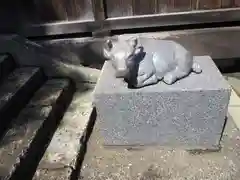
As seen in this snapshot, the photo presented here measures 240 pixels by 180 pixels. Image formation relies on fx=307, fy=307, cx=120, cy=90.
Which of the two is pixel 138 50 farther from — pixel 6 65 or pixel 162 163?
pixel 6 65

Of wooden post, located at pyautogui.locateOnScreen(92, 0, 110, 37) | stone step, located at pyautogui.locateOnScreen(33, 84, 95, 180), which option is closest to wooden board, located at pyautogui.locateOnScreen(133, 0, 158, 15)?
wooden post, located at pyautogui.locateOnScreen(92, 0, 110, 37)

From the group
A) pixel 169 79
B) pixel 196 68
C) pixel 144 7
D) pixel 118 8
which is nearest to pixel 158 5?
pixel 144 7

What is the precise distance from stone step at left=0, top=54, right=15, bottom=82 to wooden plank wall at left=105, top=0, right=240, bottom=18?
3.88ft

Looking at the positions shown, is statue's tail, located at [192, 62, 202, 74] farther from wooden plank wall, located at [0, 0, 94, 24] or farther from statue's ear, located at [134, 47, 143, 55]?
wooden plank wall, located at [0, 0, 94, 24]

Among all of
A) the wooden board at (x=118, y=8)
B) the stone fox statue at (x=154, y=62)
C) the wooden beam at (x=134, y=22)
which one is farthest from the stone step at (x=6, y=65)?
the stone fox statue at (x=154, y=62)

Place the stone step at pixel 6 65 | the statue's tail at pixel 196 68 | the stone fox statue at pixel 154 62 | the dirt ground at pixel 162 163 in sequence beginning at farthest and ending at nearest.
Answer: the stone step at pixel 6 65 → the statue's tail at pixel 196 68 → the dirt ground at pixel 162 163 → the stone fox statue at pixel 154 62

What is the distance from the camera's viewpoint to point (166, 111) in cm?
229

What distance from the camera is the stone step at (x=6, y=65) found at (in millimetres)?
3076

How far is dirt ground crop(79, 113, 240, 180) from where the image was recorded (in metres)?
2.22

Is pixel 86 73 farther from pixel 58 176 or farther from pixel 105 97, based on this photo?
pixel 58 176

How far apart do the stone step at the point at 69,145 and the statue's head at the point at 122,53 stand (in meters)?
0.76

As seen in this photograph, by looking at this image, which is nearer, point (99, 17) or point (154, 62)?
point (154, 62)

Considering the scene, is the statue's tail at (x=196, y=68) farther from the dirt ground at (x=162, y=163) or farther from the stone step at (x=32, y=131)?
the stone step at (x=32, y=131)

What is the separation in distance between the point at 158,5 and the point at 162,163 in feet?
5.86
